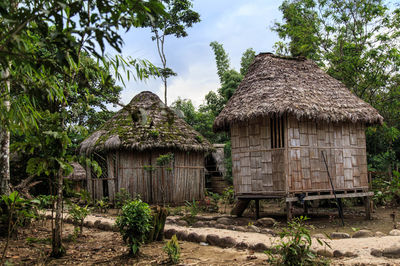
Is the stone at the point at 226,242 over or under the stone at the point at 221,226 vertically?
over

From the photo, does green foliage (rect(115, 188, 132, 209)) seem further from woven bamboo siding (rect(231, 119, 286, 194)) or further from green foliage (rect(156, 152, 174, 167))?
woven bamboo siding (rect(231, 119, 286, 194))

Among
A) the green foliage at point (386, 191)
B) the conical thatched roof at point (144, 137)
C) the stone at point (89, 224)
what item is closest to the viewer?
the stone at point (89, 224)

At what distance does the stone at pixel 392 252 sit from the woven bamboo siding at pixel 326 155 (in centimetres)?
423

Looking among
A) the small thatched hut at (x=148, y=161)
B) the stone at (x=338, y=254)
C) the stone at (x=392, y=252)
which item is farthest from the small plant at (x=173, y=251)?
the small thatched hut at (x=148, y=161)

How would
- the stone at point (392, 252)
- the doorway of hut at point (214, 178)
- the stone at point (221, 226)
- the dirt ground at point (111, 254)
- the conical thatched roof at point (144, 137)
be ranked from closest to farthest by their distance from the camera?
the stone at point (392, 252)
the dirt ground at point (111, 254)
the stone at point (221, 226)
the conical thatched roof at point (144, 137)
the doorway of hut at point (214, 178)

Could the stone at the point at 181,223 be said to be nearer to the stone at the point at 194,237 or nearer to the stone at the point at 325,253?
the stone at the point at 194,237

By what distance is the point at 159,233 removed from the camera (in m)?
6.11

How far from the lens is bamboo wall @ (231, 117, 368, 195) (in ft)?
29.2

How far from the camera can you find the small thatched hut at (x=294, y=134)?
350 inches

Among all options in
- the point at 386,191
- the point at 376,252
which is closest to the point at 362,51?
the point at 386,191

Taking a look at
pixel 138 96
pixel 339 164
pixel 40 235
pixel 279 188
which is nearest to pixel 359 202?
pixel 339 164

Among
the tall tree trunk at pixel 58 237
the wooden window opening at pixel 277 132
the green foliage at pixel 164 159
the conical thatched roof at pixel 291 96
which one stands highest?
the conical thatched roof at pixel 291 96

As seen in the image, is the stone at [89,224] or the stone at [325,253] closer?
the stone at [325,253]

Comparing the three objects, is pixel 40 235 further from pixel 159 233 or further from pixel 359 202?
pixel 359 202
